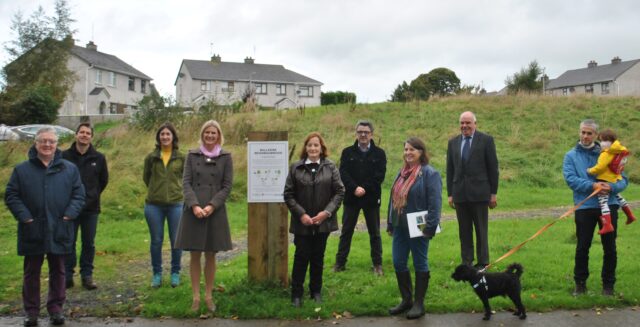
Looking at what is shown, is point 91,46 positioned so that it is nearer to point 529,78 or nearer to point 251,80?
point 251,80

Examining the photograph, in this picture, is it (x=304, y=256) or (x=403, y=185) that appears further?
(x=304, y=256)

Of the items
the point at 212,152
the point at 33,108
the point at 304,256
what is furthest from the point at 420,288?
the point at 33,108

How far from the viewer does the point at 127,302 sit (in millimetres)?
6391

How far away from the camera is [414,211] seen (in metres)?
5.85

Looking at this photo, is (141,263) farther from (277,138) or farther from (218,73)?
(218,73)

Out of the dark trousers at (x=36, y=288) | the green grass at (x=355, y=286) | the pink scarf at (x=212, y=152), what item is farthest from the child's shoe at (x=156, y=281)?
the pink scarf at (x=212, y=152)

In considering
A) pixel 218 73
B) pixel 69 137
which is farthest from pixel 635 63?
pixel 69 137

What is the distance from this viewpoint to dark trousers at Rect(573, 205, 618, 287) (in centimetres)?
638

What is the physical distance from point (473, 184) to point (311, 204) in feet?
7.54

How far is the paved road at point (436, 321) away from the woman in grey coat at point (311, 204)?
61 centimetres

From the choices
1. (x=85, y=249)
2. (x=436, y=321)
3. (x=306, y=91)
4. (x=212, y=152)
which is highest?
(x=306, y=91)

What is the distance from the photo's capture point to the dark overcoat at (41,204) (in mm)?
5574

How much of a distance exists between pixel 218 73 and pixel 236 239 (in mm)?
64513

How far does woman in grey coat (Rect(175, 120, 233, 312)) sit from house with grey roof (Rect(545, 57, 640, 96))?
227 feet
